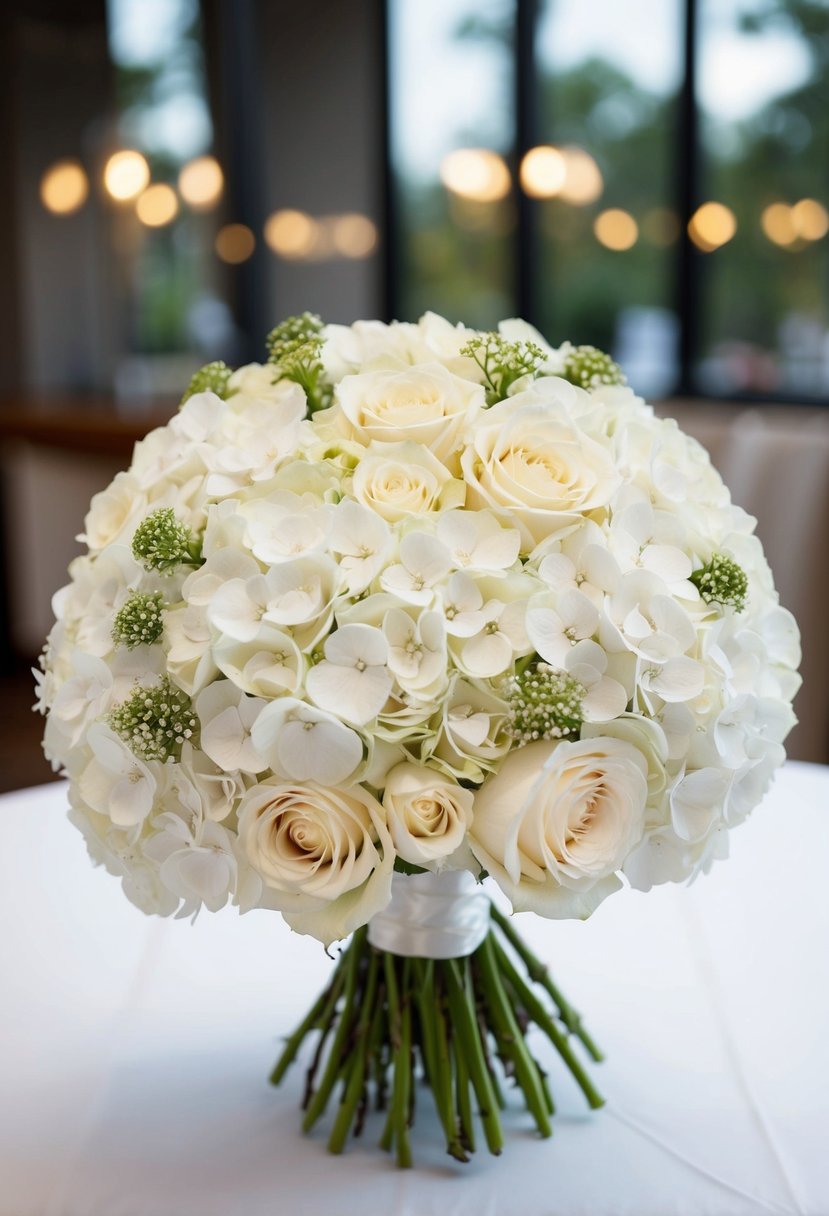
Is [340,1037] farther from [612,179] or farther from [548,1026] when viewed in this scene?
[612,179]

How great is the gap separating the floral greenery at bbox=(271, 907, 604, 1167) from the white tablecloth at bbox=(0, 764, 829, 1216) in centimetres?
2

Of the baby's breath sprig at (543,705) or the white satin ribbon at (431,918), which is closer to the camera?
the baby's breath sprig at (543,705)

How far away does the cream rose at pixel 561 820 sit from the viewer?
2.17ft

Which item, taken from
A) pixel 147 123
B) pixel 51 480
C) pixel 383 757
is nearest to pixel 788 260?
pixel 51 480

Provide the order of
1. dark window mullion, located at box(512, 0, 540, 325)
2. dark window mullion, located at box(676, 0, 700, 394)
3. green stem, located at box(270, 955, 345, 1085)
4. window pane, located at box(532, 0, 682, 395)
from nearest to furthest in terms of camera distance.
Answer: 1. green stem, located at box(270, 955, 345, 1085)
2. dark window mullion, located at box(676, 0, 700, 394)
3. window pane, located at box(532, 0, 682, 395)
4. dark window mullion, located at box(512, 0, 540, 325)

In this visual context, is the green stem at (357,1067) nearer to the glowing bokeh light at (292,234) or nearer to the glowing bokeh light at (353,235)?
the glowing bokeh light at (353,235)

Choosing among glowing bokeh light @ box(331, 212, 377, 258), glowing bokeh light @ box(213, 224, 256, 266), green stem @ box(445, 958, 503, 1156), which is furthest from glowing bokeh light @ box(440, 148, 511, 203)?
green stem @ box(445, 958, 503, 1156)

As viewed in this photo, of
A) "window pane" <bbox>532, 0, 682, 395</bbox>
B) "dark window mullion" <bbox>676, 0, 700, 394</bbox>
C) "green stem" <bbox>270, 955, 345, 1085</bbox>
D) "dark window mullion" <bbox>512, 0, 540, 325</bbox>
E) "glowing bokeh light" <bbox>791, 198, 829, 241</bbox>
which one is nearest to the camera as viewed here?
"green stem" <bbox>270, 955, 345, 1085</bbox>

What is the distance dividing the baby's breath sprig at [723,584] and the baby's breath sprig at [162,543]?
1.00ft

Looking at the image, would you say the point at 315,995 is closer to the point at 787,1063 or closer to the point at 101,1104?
the point at 101,1104

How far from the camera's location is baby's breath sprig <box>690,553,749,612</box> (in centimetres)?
74

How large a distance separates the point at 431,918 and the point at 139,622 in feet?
0.88

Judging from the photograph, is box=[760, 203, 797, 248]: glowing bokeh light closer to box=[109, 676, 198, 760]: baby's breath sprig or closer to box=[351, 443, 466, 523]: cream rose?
box=[351, 443, 466, 523]: cream rose

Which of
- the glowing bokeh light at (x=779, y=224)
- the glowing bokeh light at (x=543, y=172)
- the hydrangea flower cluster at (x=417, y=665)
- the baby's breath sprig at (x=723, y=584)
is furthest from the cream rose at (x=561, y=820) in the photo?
the glowing bokeh light at (x=543, y=172)
